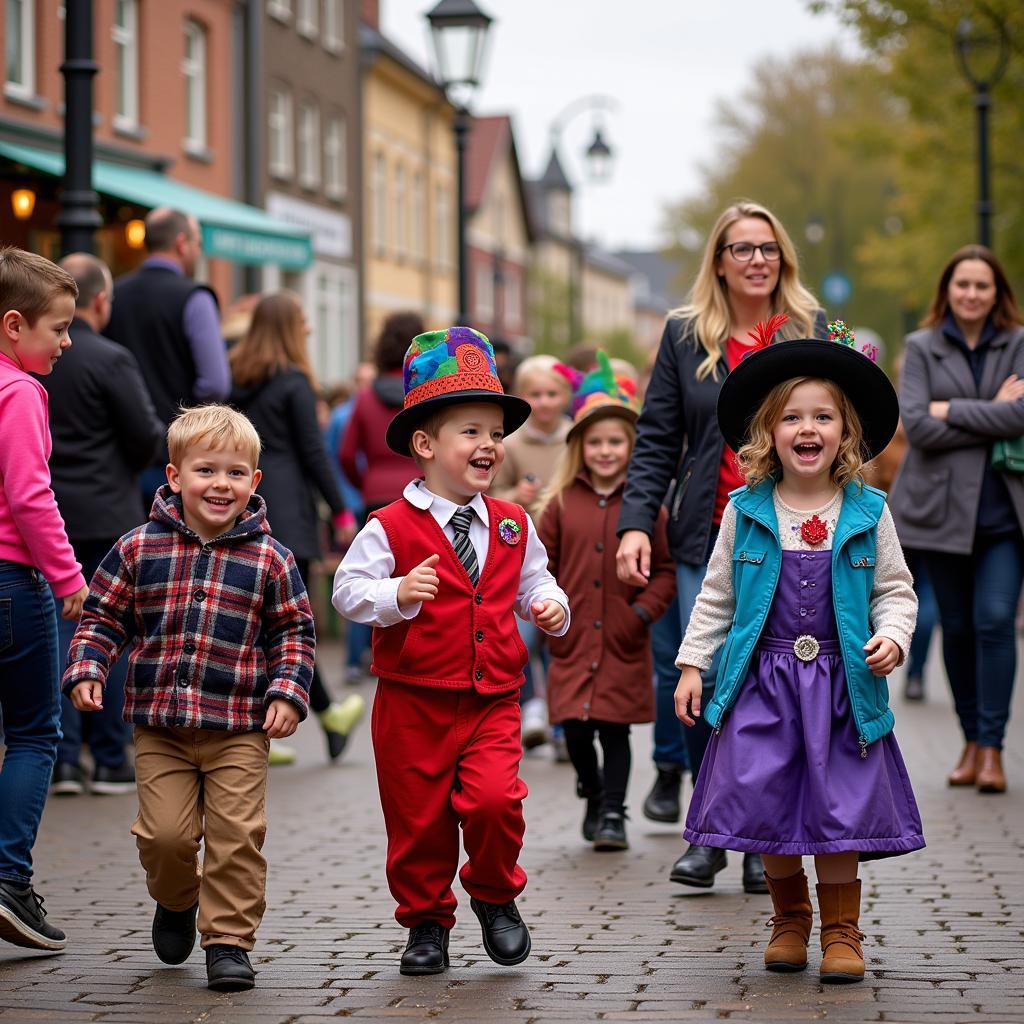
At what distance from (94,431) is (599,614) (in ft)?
7.76

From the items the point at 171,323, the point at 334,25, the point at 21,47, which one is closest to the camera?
the point at 171,323

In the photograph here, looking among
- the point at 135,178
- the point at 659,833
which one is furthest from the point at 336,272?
the point at 659,833

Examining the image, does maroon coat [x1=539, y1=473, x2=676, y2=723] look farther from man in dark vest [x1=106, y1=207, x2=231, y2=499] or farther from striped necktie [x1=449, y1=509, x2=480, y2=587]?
man in dark vest [x1=106, y1=207, x2=231, y2=499]

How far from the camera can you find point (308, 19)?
3525 centimetres

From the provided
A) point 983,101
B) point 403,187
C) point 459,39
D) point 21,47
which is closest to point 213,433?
point 459,39

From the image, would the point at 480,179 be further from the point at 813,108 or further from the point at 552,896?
the point at 552,896

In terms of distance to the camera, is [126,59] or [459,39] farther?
[126,59]

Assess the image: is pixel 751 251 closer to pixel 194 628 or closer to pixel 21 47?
pixel 194 628

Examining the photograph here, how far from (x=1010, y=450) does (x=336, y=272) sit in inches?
1204

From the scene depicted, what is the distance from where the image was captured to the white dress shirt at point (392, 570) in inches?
204

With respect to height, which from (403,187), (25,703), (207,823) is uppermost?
(403,187)

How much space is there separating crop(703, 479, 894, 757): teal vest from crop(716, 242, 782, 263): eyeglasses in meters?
1.44

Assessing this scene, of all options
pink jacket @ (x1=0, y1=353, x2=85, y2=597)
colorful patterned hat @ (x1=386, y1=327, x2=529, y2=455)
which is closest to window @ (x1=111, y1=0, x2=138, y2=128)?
pink jacket @ (x1=0, y1=353, x2=85, y2=597)

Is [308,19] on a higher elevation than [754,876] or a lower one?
higher
